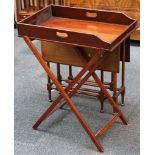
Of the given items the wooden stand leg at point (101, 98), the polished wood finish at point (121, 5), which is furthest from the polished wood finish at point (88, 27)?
the polished wood finish at point (121, 5)

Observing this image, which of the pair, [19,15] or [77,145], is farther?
[19,15]

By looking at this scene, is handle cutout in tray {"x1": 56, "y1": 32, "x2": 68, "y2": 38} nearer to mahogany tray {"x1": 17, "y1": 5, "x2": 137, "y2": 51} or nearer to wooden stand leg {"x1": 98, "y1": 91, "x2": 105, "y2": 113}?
mahogany tray {"x1": 17, "y1": 5, "x2": 137, "y2": 51}

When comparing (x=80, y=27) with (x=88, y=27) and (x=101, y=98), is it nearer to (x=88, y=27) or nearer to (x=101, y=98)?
(x=88, y=27)

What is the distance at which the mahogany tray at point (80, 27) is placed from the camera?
1.87 meters

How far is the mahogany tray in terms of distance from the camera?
187cm

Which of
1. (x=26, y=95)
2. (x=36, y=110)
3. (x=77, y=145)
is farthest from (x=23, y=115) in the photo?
(x=77, y=145)

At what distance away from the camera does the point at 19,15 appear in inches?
167

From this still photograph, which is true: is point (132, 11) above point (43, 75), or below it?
above

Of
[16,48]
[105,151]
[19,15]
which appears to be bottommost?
[105,151]

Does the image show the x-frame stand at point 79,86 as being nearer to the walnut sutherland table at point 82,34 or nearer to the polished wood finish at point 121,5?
the walnut sutherland table at point 82,34

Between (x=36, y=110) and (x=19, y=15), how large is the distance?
2033 mm

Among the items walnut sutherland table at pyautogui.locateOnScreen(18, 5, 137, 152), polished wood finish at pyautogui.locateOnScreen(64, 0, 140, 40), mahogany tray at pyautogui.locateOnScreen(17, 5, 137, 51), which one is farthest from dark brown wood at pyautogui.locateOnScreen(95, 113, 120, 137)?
polished wood finish at pyautogui.locateOnScreen(64, 0, 140, 40)
